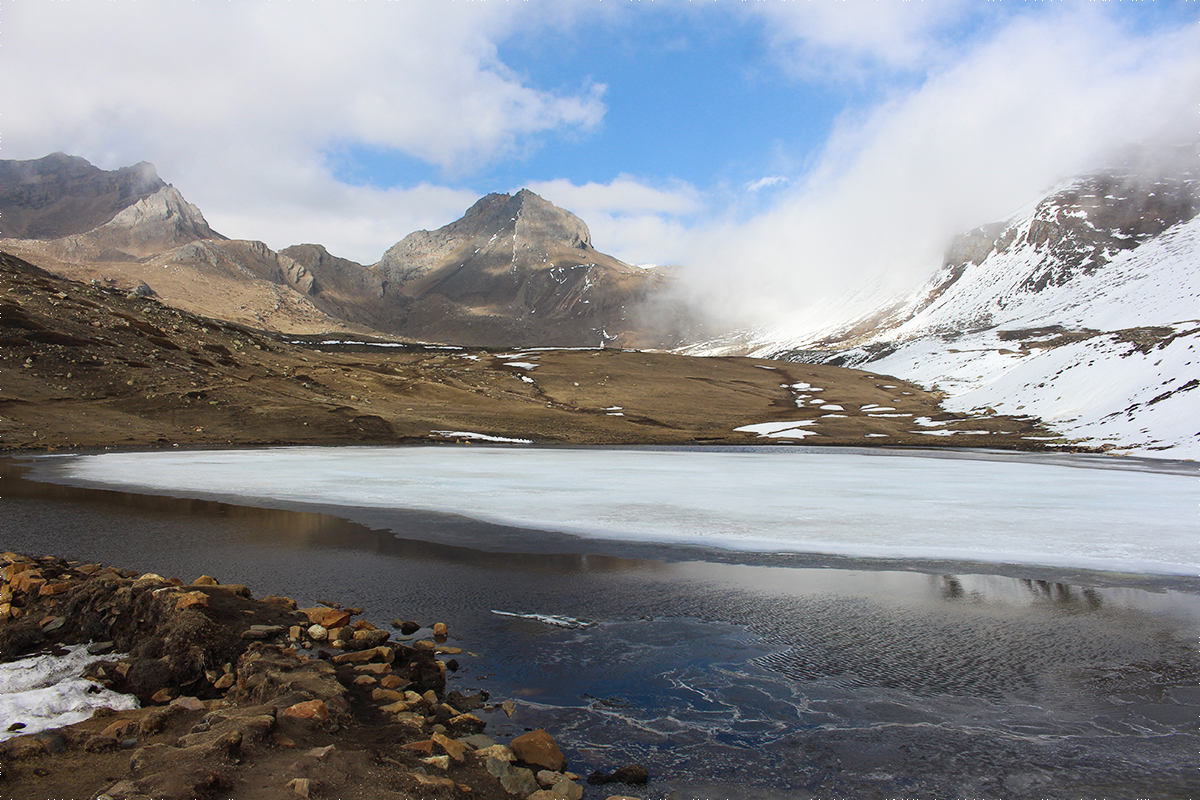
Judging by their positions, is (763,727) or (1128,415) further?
(1128,415)

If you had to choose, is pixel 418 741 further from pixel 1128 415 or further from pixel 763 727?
pixel 1128 415

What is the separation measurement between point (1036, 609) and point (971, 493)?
542 inches

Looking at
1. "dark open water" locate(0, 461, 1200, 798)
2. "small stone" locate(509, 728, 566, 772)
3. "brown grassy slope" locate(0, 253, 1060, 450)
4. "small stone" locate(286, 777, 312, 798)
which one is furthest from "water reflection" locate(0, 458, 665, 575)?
"brown grassy slope" locate(0, 253, 1060, 450)

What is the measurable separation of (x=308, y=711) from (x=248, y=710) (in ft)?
1.85

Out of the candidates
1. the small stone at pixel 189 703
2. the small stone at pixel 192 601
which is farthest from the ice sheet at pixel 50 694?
the small stone at pixel 192 601

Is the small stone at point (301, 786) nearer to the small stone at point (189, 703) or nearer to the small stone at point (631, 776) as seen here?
the small stone at point (189, 703)

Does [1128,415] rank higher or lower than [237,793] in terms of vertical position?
higher

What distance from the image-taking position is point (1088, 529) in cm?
1673

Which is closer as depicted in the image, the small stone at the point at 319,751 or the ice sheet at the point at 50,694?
the small stone at the point at 319,751

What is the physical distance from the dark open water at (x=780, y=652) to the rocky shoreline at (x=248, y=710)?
0.65 meters

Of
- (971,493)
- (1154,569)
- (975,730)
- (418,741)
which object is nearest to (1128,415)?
(971,493)


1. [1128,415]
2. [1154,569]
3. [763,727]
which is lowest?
[763,727]

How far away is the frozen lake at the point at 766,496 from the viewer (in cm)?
1545

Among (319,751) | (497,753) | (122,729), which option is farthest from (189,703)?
(497,753)
